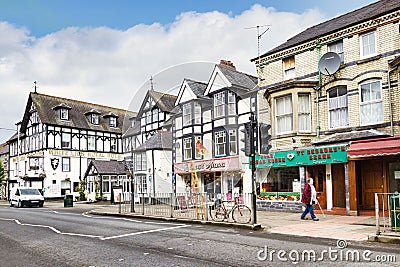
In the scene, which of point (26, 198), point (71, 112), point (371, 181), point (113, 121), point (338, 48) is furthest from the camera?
point (113, 121)

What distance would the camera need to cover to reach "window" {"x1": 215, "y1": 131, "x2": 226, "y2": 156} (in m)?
24.9

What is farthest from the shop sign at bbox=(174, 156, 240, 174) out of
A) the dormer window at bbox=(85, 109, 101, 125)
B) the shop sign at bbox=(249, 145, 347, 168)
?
the dormer window at bbox=(85, 109, 101, 125)

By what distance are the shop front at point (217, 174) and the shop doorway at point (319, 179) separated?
5406 millimetres

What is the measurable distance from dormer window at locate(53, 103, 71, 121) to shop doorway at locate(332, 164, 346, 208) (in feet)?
123

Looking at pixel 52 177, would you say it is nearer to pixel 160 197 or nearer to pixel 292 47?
pixel 160 197

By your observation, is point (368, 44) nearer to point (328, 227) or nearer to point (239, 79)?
point (239, 79)

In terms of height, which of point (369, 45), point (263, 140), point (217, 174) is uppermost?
point (369, 45)

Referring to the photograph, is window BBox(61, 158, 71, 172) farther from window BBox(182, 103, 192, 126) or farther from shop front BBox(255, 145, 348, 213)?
window BBox(182, 103, 192, 126)

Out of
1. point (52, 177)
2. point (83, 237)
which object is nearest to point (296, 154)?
point (83, 237)

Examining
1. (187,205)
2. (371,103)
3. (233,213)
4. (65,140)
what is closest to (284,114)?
(371,103)

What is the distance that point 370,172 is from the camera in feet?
57.4

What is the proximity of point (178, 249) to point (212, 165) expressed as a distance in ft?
52.4

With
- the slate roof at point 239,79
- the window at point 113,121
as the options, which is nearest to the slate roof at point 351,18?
the slate roof at point 239,79

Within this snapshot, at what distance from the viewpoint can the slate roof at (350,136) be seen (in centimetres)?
1682
